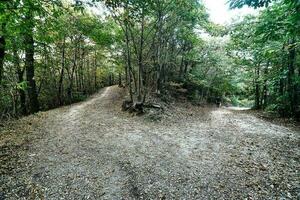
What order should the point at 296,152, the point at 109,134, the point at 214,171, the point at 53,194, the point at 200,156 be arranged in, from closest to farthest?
1. the point at 53,194
2. the point at 214,171
3. the point at 200,156
4. the point at 296,152
5. the point at 109,134

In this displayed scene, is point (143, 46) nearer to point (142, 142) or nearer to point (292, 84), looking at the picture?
point (142, 142)

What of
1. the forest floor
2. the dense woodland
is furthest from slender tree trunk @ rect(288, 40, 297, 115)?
the forest floor

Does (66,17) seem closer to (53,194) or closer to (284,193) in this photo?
(53,194)

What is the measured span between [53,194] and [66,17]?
45.0 ft

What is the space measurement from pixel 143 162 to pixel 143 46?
10.0 m

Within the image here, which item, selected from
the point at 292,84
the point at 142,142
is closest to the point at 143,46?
the point at 142,142

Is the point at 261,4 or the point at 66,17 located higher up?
the point at 66,17

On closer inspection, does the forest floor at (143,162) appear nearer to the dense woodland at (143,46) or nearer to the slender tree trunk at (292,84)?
the dense woodland at (143,46)

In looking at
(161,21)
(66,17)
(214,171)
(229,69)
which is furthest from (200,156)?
(229,69)

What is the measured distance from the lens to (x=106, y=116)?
11680 mm

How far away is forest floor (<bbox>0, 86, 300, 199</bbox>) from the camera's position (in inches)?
183

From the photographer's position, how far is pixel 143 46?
47.9ft

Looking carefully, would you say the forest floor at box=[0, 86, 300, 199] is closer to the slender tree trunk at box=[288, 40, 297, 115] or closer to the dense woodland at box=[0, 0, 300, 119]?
the dense woodland at box=[0, 0, 300, 119]

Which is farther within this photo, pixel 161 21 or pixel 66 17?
pixel 66 17
